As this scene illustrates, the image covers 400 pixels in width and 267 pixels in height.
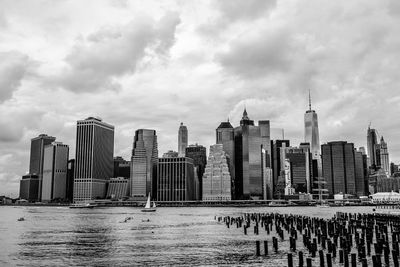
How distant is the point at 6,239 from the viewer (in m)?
86.8

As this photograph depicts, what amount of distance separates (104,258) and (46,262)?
285 inches

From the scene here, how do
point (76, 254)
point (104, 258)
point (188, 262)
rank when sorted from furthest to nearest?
1. point (76, 254)
2. point (104, 258)
3. point (188, 262)

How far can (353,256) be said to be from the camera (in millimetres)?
43594

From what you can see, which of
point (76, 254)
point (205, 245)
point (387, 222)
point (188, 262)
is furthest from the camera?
point (387, 222)

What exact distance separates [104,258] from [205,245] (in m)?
19.1

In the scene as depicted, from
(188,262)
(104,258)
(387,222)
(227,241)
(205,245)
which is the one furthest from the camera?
(387,222)

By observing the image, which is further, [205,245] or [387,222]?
[387,222]

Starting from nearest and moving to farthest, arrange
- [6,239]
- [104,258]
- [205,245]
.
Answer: [104,258], [205,245], [6,239]

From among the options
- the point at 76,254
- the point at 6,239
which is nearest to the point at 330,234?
the point at 76,254

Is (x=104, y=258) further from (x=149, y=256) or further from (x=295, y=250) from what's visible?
(x=295, y=250)

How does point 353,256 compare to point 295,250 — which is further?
point 295,250

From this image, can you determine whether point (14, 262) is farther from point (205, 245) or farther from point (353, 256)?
point (353, 256)

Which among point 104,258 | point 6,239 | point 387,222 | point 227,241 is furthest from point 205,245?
point 387,222

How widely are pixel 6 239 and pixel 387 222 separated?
7998 cm
